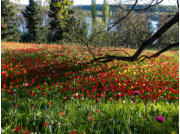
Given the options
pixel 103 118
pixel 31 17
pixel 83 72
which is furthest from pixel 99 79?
pixel 31 17

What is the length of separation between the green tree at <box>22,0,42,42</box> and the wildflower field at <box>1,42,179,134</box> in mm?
15871

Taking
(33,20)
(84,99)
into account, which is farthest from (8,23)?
(84,99)

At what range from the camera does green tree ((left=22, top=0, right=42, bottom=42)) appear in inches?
819

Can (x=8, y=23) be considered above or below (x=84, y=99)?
above

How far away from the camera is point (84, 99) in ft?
11.3

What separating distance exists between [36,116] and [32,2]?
73.2ft

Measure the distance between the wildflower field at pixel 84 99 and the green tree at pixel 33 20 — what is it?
52.1ft

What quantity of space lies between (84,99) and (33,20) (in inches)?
818

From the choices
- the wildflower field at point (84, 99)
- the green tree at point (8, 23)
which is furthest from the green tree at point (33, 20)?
the wildflower field at point (84, 99)

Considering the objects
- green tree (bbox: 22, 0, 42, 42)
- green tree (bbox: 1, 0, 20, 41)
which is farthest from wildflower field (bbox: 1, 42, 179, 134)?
green tree (bbox: 22, 0, 42, 42)

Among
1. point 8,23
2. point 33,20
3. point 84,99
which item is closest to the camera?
point 84,99

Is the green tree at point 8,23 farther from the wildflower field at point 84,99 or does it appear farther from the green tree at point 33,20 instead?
the wildflower field at point 84,99

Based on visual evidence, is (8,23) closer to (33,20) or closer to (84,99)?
(33,20)

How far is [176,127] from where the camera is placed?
184 cm
